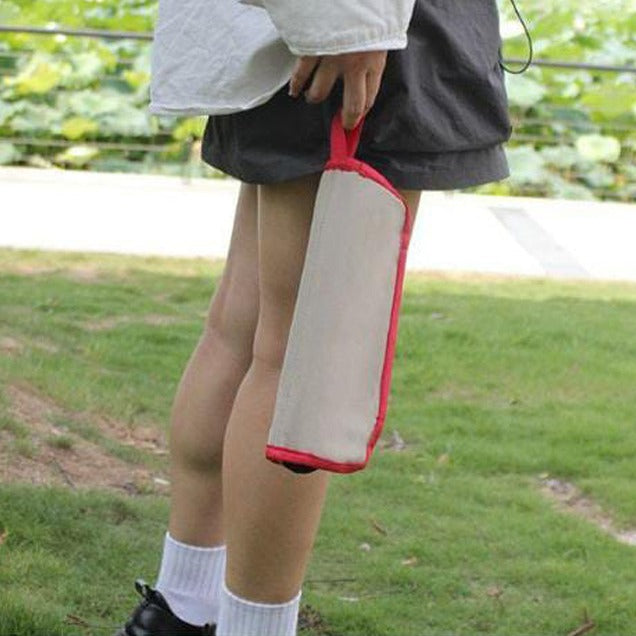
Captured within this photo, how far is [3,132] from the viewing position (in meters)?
10.9

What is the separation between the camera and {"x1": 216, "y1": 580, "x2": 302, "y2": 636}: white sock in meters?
2.56

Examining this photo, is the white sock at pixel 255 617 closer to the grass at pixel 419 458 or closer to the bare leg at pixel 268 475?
the bare leg at pixel 268 475

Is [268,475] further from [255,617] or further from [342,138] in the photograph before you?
[342,138]

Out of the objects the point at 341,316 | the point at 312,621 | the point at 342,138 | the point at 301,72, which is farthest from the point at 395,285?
the point at 312,621

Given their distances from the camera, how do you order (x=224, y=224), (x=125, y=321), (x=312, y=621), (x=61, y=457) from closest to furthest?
(x=312, y=621)
(x=61, y=457)
(x=125, y=321)
(x=224, y=224)

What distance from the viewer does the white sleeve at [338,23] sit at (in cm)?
213

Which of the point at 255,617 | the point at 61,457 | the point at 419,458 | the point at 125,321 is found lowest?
the point at 125,321

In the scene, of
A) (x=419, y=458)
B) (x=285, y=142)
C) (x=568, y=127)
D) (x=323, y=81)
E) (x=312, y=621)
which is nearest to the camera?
(x=323, y=81)

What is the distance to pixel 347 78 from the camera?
7.30 ft

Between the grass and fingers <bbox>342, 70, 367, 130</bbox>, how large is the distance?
47.0 inches

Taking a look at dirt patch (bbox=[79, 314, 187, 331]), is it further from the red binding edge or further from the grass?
the red binding edge

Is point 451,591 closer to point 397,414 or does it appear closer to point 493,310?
point 397,414

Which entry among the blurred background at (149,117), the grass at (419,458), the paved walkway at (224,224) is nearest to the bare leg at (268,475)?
the grass at (419,458)

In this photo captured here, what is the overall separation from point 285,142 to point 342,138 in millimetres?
107
